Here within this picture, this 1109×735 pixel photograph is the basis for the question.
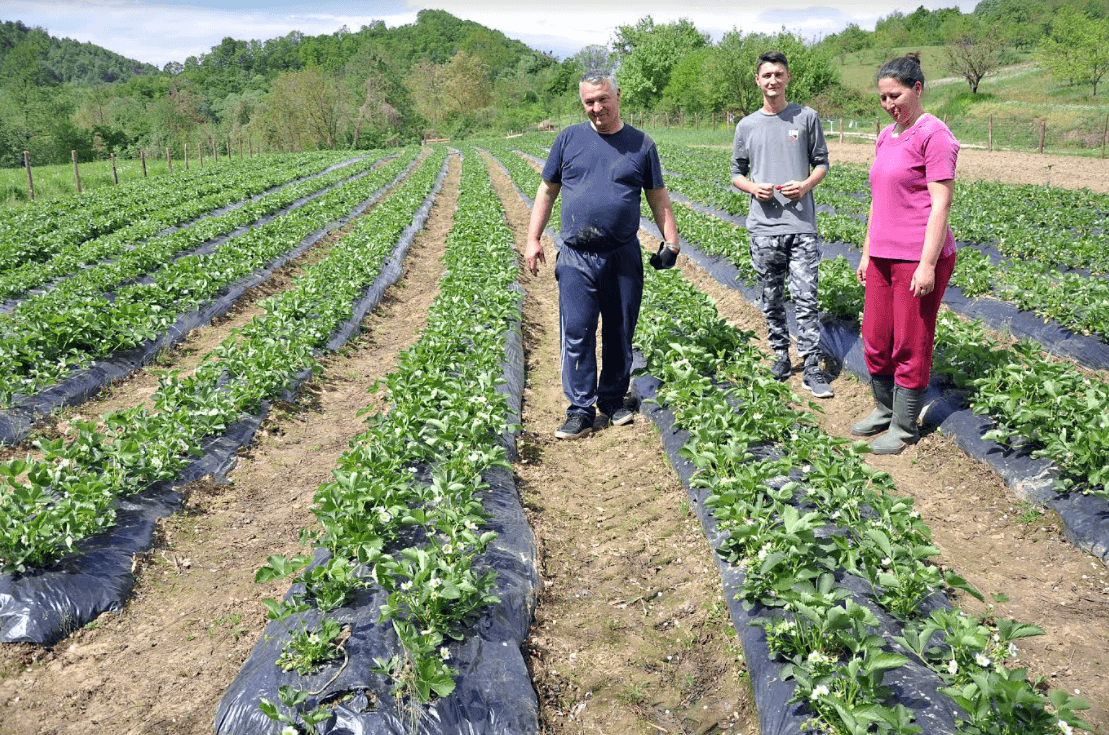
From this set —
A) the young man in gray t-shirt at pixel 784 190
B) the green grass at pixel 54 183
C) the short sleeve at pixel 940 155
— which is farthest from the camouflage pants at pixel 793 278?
the green grass at pixel 54 183

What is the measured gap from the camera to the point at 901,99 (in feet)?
14.1

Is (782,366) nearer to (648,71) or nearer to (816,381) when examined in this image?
(816,381)

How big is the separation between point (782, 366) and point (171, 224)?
44.6ft

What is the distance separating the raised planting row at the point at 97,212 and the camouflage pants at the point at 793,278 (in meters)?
11.5

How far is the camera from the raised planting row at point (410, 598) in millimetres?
2660

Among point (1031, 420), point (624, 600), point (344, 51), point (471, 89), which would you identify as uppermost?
point (344, 51)

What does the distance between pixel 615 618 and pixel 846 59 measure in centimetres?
9684

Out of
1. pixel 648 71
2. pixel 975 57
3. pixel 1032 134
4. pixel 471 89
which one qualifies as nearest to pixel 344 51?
pixel 471 89

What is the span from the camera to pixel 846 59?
282 feet

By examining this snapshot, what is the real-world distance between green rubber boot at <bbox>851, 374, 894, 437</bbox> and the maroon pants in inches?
5.6

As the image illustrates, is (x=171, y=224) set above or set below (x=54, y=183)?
below

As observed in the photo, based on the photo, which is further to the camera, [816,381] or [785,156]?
[816,381]

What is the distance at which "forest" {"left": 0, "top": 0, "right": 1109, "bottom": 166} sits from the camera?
4422 centimetres

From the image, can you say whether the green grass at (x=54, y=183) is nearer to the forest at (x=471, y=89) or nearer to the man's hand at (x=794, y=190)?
the forest at (x=471, y=89)
